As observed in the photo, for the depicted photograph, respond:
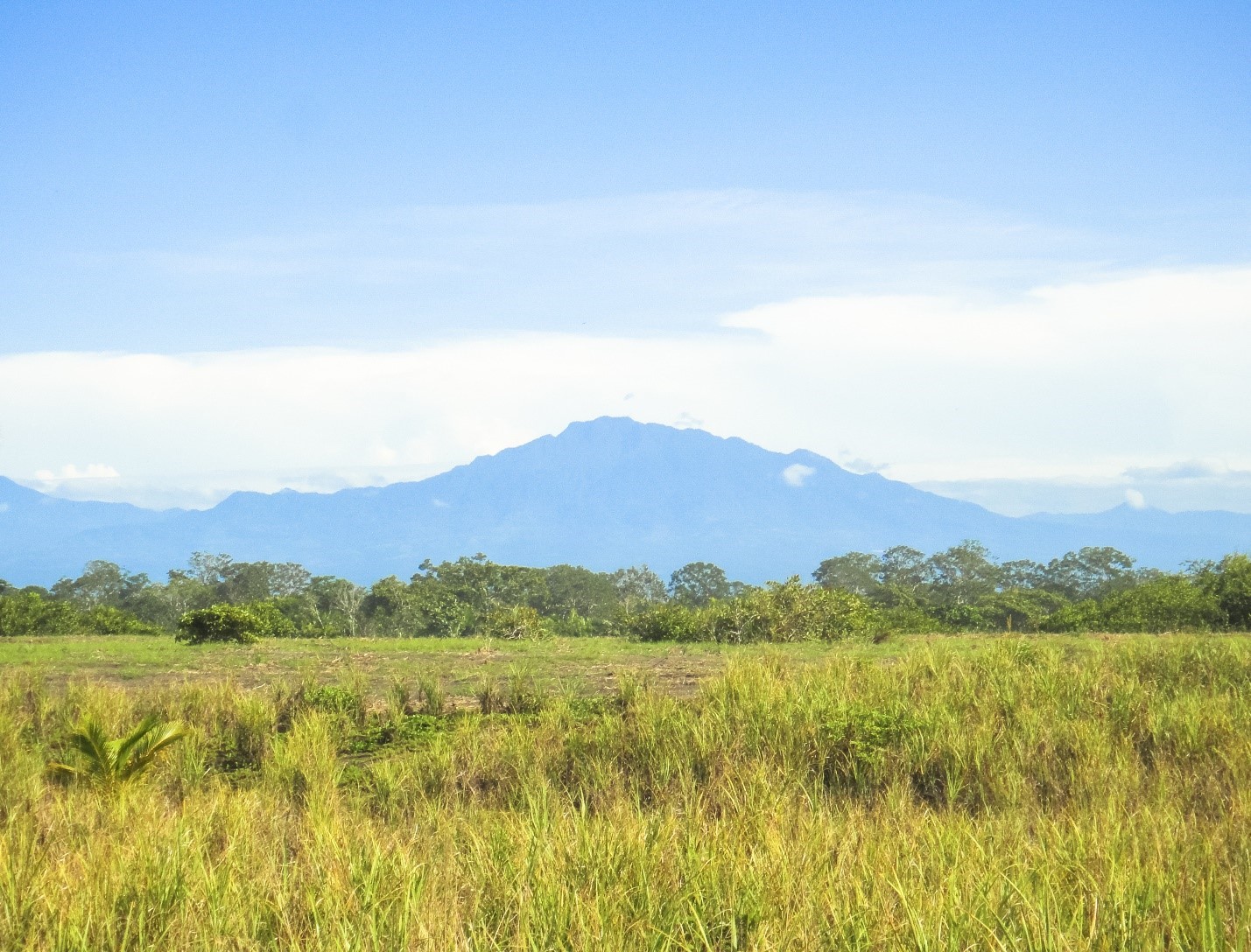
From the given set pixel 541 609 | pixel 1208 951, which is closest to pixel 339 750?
pixel 1208 951

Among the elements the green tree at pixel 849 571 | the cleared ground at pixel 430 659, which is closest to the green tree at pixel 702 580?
the green tree at pixel 849 571

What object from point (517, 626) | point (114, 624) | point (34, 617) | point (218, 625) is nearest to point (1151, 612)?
point (517, 626)

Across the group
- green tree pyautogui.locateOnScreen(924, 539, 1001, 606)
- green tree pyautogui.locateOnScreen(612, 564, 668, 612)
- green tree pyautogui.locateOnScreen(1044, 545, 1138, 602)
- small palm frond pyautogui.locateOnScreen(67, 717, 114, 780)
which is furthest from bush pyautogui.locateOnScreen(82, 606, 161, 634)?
green tree pyautogui.locateOnScreen(1044, 545, 1138, 602)

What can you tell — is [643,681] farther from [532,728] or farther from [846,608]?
[846,608]

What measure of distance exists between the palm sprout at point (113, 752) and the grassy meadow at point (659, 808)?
6.3 inches

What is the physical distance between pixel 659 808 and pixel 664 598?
290ft

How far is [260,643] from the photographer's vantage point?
2105 cm

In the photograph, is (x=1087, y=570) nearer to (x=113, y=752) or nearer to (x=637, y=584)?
(x=637, y=584)

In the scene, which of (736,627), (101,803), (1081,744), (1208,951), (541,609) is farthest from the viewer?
(541,609)

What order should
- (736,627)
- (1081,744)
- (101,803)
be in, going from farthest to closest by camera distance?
(736,627), (1081,744), (101,803)

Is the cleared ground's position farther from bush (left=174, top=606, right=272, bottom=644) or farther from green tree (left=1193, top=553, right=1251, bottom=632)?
green tree (left=1193, top=553, right=1251, bottom=632)

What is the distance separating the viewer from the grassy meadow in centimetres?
494

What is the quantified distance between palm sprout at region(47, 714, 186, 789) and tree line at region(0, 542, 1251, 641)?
12.8m

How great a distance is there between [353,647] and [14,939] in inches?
615
